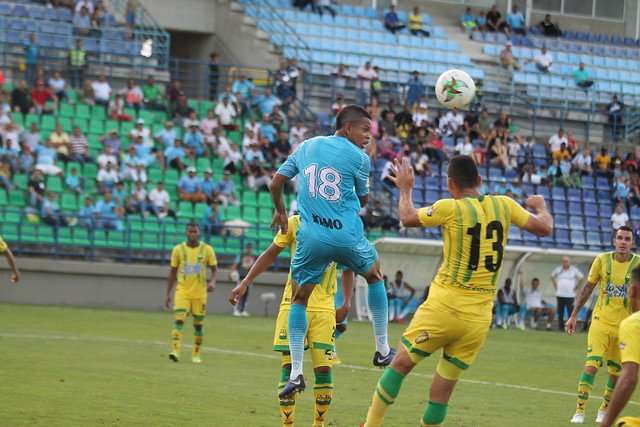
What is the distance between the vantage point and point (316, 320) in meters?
12.0

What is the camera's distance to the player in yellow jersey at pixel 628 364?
8156mm

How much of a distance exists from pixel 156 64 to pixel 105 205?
721 cm

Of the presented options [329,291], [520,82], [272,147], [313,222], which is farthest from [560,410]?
[520,82]

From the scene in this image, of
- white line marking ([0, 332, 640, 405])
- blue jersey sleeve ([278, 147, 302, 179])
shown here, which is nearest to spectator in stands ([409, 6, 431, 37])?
white line marking ([0, 332, 640, 405])

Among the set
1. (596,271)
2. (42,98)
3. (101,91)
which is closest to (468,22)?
(101,91)

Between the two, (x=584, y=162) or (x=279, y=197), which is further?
(x=584, y=162)

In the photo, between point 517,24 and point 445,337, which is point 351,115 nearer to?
point 445,337

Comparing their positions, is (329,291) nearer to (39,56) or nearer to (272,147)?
(272,147)

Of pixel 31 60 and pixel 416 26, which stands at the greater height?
pixel 416 26

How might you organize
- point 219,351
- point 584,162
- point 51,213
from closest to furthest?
1. point 219,351
2. point 51,213
3. point 584,162

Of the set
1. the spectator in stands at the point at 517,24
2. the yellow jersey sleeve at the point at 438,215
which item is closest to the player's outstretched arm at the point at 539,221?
the yellow jersey sleeve at the point at 438,215

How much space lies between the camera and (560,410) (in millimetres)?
15531

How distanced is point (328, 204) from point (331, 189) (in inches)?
5.1

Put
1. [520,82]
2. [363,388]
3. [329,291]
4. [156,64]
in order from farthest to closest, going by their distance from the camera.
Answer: [520,82] → [156,64] → [363,388] → [329,291]
